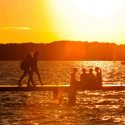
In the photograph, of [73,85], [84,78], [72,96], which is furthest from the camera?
[72,96]

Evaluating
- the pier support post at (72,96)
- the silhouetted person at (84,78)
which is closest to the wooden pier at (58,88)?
the pier support post at (72,96)

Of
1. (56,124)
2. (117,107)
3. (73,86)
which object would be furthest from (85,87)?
(117,107)

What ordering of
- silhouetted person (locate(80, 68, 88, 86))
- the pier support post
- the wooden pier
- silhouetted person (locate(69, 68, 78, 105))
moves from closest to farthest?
1. the wooden pier
2. silhouetted person (locate(80, 68, 88, 86))
3. silhouetted person (locate(69, 68, 78, 105))
4. the pier support post

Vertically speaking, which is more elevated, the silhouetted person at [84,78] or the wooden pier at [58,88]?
the silhouetted person at [84,78]

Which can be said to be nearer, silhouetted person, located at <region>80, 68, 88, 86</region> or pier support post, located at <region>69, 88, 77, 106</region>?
silhouetted person, located at <region>80, 68, 88, 86</region>

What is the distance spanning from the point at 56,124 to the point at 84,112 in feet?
25.5

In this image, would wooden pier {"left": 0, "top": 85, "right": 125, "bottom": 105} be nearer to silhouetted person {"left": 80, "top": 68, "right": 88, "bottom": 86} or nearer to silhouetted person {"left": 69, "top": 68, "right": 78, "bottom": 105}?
silhouetted person {"left": 69, "top": 68, "right": 78, "bottom": 105}

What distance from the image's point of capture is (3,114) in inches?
1725

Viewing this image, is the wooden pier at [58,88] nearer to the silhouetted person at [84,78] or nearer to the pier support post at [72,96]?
the pier support post at [72,96]

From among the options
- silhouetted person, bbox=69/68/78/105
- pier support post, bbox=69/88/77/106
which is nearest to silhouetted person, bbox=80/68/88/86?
silhouetted person, bbox=69/68/78/105

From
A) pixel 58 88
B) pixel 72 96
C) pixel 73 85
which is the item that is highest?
pixel 73 85

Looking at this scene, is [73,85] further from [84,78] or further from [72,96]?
[72,96]

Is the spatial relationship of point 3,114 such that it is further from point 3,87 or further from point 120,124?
point 120,124

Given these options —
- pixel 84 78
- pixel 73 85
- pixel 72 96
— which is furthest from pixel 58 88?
pixel 72 96
